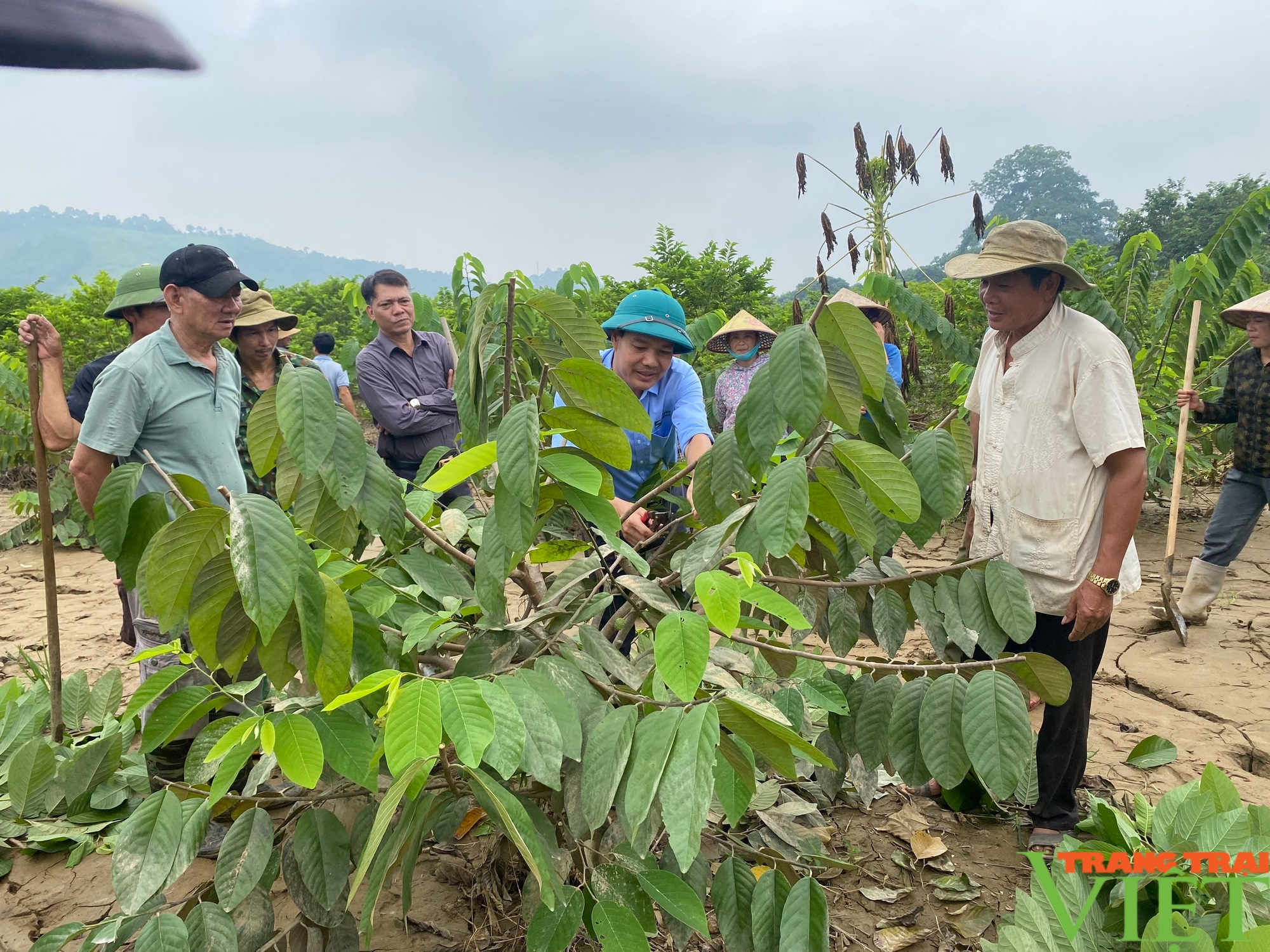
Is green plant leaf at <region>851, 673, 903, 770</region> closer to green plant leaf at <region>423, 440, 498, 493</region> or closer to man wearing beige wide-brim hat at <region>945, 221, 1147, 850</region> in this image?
man wearing beige wide-brim hat at <region>945, 221, 1147, 850</region>

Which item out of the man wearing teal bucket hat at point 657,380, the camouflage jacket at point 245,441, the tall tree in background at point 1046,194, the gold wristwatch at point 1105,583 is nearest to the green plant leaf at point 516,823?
the man wearing teal bucket hat at point 657,380

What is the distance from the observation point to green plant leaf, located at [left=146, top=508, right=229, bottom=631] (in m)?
0.98

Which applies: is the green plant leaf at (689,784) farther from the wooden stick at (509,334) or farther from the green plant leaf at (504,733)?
the wooden stick at (509,334)

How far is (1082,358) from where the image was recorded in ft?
6.18

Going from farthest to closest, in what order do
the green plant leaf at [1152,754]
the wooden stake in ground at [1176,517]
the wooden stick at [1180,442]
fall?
the wooden stick at [1180,442], the wooden stake in ground at [1176,517], the green plant leaf at [1152,754]

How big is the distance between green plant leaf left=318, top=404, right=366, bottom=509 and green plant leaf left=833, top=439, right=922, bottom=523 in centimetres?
73

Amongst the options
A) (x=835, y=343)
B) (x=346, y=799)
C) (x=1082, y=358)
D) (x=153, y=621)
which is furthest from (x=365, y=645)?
(x=1082, y=358)

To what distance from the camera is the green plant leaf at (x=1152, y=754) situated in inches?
98.3

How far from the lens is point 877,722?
1462 millimetres

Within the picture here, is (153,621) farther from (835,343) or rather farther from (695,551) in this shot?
(835,343)

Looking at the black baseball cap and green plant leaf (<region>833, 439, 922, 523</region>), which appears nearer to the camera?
green plant leaf (<region>833, 439, 922, 523</region>)

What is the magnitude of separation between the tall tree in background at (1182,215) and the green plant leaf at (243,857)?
28072 millimetres

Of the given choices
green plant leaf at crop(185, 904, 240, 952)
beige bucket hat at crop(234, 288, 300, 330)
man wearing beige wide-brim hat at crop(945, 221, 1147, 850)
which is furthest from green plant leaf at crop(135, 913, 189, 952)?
beige bucket hat at crop(234, 288, 300, 330)

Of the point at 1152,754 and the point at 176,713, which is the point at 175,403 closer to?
the point at 176,713
